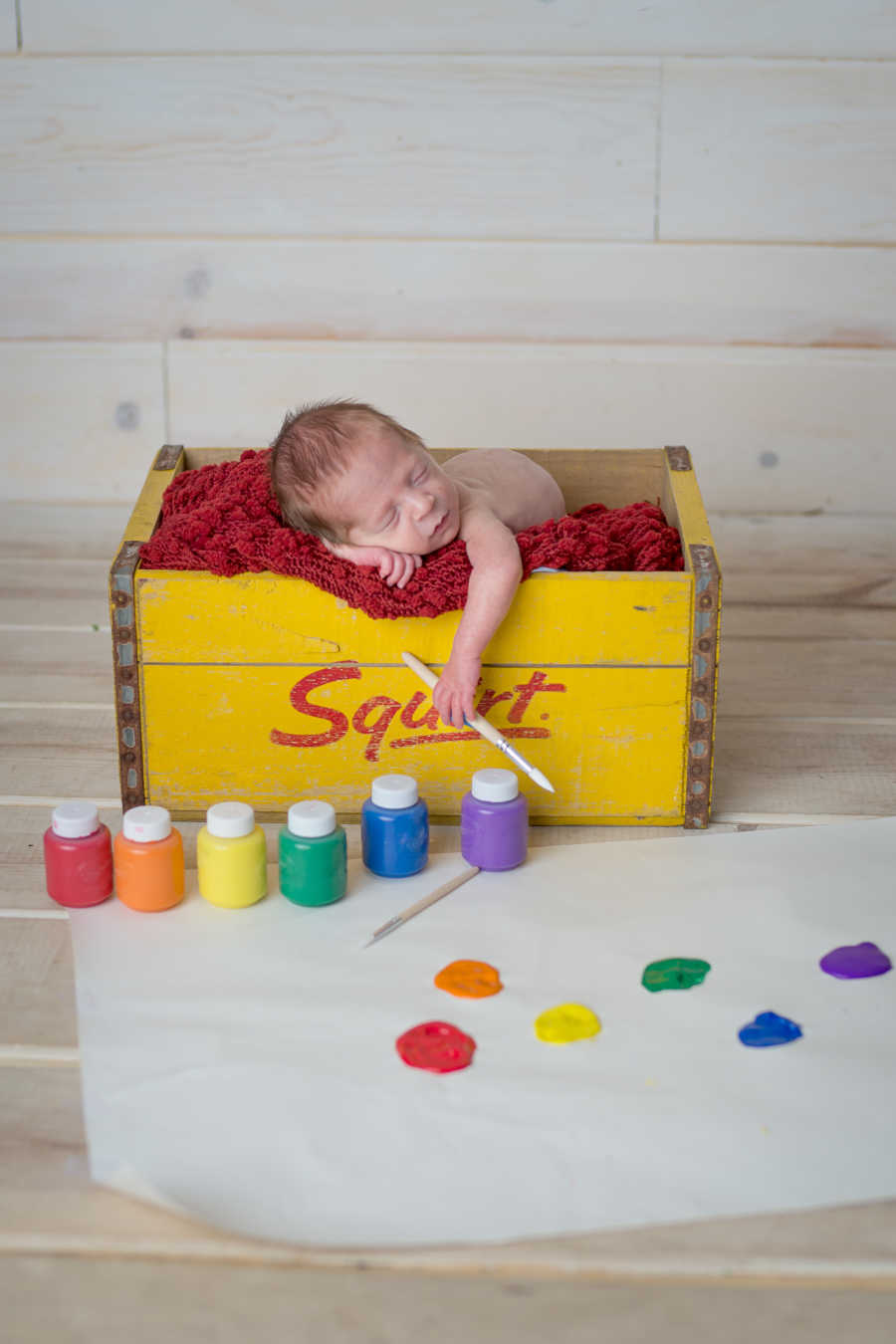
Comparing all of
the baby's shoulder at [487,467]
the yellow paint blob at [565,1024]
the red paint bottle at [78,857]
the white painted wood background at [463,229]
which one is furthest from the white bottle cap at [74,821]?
the white painted wood background at [463,229]

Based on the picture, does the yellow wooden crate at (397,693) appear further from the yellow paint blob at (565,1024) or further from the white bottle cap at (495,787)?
the yellow paint blob at (565,1024)

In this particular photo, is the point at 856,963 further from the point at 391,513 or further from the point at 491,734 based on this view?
the point at 391,513

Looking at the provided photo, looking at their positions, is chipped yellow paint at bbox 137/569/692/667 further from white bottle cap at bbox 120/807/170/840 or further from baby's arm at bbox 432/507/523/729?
white bottle cap at bbox 120/807/170/840

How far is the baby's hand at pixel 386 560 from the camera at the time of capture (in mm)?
1251

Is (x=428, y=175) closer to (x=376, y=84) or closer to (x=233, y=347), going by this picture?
(x=376, y=84)

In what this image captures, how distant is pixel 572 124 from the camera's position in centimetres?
200

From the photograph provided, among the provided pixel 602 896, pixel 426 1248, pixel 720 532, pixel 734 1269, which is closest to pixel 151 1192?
pixel 426 1248

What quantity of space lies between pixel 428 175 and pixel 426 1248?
5.25 ft

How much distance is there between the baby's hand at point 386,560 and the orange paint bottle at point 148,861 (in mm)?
281

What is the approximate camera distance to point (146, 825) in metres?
1.15

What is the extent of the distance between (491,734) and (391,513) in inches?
8.4

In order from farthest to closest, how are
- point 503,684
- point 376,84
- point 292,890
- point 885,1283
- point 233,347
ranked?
point 233,347 → point 376,84 → point 503,684 → point 292,890 → point 885,1283

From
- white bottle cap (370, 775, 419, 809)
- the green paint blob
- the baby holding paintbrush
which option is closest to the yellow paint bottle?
white bottle cap (370, 775, 419, 809)

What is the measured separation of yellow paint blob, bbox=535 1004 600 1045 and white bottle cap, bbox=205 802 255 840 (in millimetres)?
290
